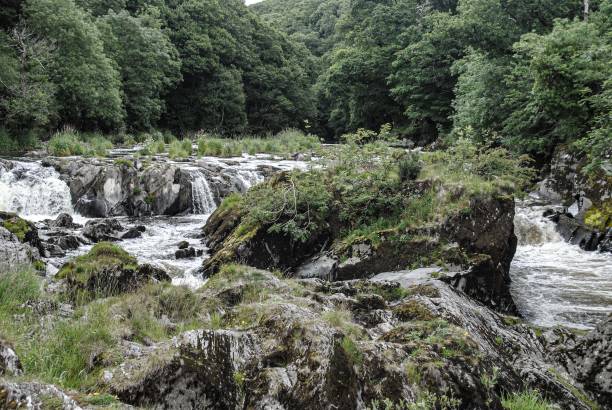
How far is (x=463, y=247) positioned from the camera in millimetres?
9508

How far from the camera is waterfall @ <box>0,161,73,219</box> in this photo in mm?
15727

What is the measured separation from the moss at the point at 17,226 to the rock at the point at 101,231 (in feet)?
7.45

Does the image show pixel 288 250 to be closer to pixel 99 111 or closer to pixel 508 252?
pixel 508 252

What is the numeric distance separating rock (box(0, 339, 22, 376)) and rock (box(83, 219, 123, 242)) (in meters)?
10.7

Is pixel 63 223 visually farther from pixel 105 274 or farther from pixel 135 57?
pixel 135 57

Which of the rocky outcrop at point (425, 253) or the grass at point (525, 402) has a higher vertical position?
the grass at point (525, 402)

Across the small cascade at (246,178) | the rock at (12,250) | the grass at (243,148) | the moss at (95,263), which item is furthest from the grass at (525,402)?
the grass at (243,148)

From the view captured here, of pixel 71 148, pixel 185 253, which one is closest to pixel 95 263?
pixel 185 253

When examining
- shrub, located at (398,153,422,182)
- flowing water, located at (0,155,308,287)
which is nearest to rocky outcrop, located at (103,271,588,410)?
shrub, located at (398,153,422,182)

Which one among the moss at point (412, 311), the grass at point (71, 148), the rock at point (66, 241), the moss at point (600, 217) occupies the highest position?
the moss at point (412, 311)

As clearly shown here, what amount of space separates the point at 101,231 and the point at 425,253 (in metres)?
9.34

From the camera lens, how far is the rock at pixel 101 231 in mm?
12953

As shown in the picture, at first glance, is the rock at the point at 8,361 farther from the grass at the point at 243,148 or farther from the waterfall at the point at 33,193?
the grass at the point at 243,148

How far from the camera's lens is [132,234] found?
1334 centimetres
